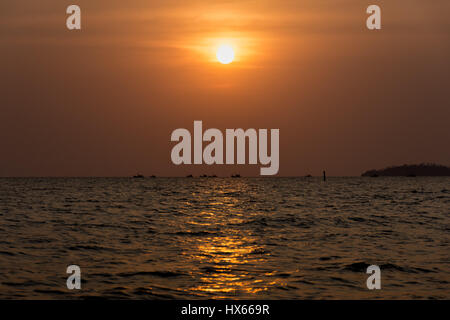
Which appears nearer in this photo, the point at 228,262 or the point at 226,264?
the point at 226,264

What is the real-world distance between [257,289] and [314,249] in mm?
8985

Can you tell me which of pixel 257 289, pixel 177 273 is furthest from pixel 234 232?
pixel 257 289

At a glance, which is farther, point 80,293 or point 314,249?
point 314,249

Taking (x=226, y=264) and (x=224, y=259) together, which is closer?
(x=226, y=264)

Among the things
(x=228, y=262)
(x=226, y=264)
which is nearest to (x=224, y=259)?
(x=228, y=262)

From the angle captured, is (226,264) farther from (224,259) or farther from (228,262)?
(224,259)

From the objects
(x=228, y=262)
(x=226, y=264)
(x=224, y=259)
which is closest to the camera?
(x=226, y=264)

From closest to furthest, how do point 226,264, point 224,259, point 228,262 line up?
point 226,264
point 228,262
point 224,259
